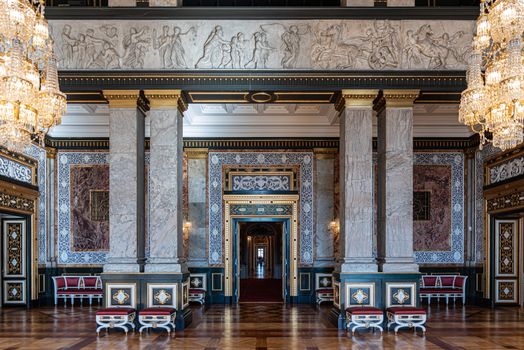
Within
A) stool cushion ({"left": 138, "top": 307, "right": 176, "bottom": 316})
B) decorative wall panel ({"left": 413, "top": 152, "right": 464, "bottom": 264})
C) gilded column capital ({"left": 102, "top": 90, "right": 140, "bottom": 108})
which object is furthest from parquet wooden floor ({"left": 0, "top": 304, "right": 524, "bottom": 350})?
gilded column capital ({"left": 102, "top": 90, "right": 140, "bottom": 108})

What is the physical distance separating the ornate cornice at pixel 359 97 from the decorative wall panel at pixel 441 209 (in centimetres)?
564

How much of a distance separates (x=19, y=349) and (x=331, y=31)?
25.1ft

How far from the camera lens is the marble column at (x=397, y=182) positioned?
378 inches

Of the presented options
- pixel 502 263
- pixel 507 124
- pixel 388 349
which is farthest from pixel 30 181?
pixel 502 263

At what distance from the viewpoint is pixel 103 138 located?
579 inches

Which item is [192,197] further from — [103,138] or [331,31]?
[331,31]

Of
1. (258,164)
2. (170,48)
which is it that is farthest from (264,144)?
(170,48)

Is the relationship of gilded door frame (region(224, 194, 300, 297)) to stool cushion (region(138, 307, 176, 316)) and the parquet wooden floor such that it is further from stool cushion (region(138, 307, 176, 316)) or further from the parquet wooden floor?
stool cushion (region(138, 307, 176, 316))

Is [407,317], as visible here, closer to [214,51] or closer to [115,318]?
[115,318]

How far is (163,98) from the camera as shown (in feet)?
32.1

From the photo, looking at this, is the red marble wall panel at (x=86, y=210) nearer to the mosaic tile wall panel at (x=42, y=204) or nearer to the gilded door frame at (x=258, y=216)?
the mosaic tile wall panel at (x=42, y=204)

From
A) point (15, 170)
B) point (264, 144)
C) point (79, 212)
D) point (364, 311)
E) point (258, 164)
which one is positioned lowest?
point (364, 311)

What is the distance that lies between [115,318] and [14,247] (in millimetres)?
6352

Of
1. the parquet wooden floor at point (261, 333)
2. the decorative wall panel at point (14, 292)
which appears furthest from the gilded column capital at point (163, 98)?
the decorative wall panel at point (14, 292)
